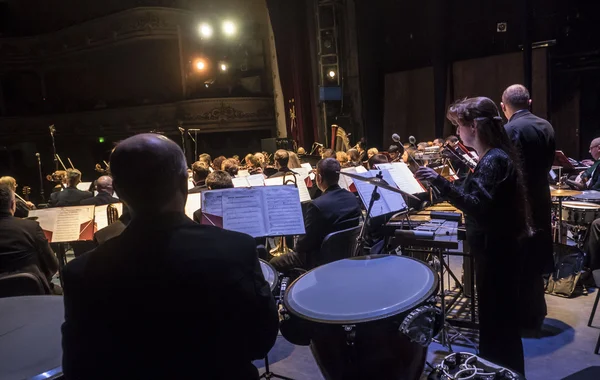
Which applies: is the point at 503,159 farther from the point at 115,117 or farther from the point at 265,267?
the point at 115,117

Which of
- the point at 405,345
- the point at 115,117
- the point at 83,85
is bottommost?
the point at 405,345

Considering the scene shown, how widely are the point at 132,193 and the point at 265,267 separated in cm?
134

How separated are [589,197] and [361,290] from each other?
3.56m

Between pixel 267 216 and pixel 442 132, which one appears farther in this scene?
pixel 442 132

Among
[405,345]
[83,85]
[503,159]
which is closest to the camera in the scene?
[405,345]

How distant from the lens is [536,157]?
3.02 metres

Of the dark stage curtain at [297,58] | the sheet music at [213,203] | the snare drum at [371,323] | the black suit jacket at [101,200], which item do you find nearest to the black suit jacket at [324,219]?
the sheet music at [213,203]

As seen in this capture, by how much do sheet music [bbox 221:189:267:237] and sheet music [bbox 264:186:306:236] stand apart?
6 cm

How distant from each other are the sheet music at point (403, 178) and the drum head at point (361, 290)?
152 centimetres

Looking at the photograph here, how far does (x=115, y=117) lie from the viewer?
17016mm

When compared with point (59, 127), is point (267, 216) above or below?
below

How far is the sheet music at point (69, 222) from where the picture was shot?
4195mm

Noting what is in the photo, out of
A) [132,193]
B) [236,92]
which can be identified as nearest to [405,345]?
[132,193]

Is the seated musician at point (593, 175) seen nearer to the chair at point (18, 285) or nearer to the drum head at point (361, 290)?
the drum head at point (361, 290)
